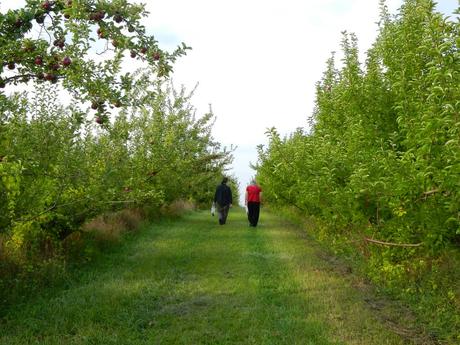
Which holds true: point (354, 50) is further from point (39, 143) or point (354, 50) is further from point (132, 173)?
point (132, 173)

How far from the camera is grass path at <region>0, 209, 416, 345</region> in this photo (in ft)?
19.1

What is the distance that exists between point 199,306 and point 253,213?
13877 mm

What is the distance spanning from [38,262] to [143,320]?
120 inches

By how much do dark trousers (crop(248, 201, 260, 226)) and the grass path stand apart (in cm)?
922

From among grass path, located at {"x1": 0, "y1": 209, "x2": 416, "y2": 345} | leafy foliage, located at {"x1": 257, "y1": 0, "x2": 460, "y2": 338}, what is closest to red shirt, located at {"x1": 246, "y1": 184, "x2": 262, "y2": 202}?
grass path, located at {"x1": 0, "y1": 209, "x2": 416, "y2": 345}

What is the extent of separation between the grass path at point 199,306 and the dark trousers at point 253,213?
30.3ft

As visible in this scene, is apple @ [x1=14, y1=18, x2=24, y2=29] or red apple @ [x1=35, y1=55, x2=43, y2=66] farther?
red apple @ [x1=35, y1=55, x2=43, y2=66]

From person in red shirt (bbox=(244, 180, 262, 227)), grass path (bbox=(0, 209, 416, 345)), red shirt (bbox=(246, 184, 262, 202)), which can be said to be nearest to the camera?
grass path (bbox=(0, 209, 416, 345))

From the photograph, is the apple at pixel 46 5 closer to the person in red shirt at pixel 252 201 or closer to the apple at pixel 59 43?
the apple at pixel 59 43

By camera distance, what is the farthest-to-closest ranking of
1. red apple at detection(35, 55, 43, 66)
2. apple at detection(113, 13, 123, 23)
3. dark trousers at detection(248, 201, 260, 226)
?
dark trousers at detection(248, 201, 260, 226)
red apple at detection(35, 55, 43, 66)
apple at detection(113, 13, 123, 23)

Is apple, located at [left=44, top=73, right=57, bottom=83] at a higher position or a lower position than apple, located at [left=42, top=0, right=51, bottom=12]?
lower

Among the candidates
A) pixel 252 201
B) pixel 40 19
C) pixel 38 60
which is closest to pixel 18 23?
pixel 40 19

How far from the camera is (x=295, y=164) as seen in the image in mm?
11047

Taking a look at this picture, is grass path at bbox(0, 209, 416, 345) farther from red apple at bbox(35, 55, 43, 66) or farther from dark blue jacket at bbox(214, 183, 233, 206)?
dark blue jacket at bbox(214, 183, 233, 206)
